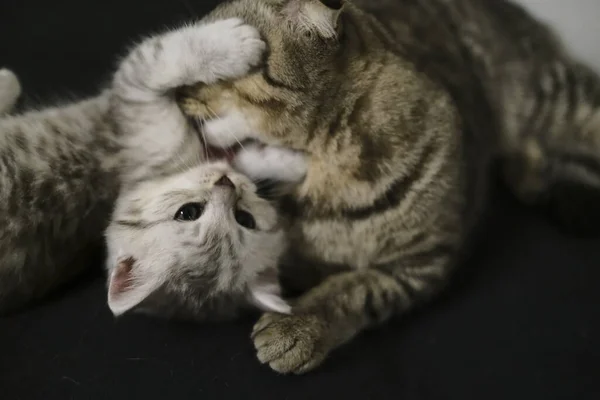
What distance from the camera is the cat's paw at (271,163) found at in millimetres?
1164

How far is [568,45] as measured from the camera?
1.55 m

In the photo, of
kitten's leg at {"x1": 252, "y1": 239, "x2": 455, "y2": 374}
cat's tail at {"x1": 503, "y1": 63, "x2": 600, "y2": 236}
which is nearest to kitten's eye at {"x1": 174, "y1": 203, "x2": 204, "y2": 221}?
kitten's leg at {"x1": 252, "y1": 239, "x2": 455, "y2": 374}

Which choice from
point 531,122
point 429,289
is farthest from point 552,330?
point 531,122

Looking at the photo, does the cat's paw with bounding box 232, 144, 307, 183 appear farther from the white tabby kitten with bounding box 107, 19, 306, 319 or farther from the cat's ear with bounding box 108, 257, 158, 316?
the cat's ear with bounding box 108, 257, 158, 316

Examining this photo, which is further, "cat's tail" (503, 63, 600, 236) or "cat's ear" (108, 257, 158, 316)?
"cat's tail" (503, 63, 600, 236)

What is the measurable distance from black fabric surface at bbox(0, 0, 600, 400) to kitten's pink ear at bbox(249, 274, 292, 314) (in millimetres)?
56

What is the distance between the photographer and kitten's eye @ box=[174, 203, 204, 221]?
3.72 ft

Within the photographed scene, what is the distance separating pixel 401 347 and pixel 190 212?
46 cm

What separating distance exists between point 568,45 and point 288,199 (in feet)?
2.85

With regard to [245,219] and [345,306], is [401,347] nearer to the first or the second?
[345,306]

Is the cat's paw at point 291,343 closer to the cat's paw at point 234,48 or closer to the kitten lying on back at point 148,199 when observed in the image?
the kitten lying on back at point 148,199

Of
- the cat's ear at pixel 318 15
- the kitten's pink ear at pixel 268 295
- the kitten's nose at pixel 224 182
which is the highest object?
the cat's ear at pixel 318 15

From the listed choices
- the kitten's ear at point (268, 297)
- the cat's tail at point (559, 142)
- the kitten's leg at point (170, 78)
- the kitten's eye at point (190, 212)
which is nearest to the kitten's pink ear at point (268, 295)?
the kitten's ear at point (268, 297)

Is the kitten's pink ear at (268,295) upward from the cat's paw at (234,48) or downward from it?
downward
